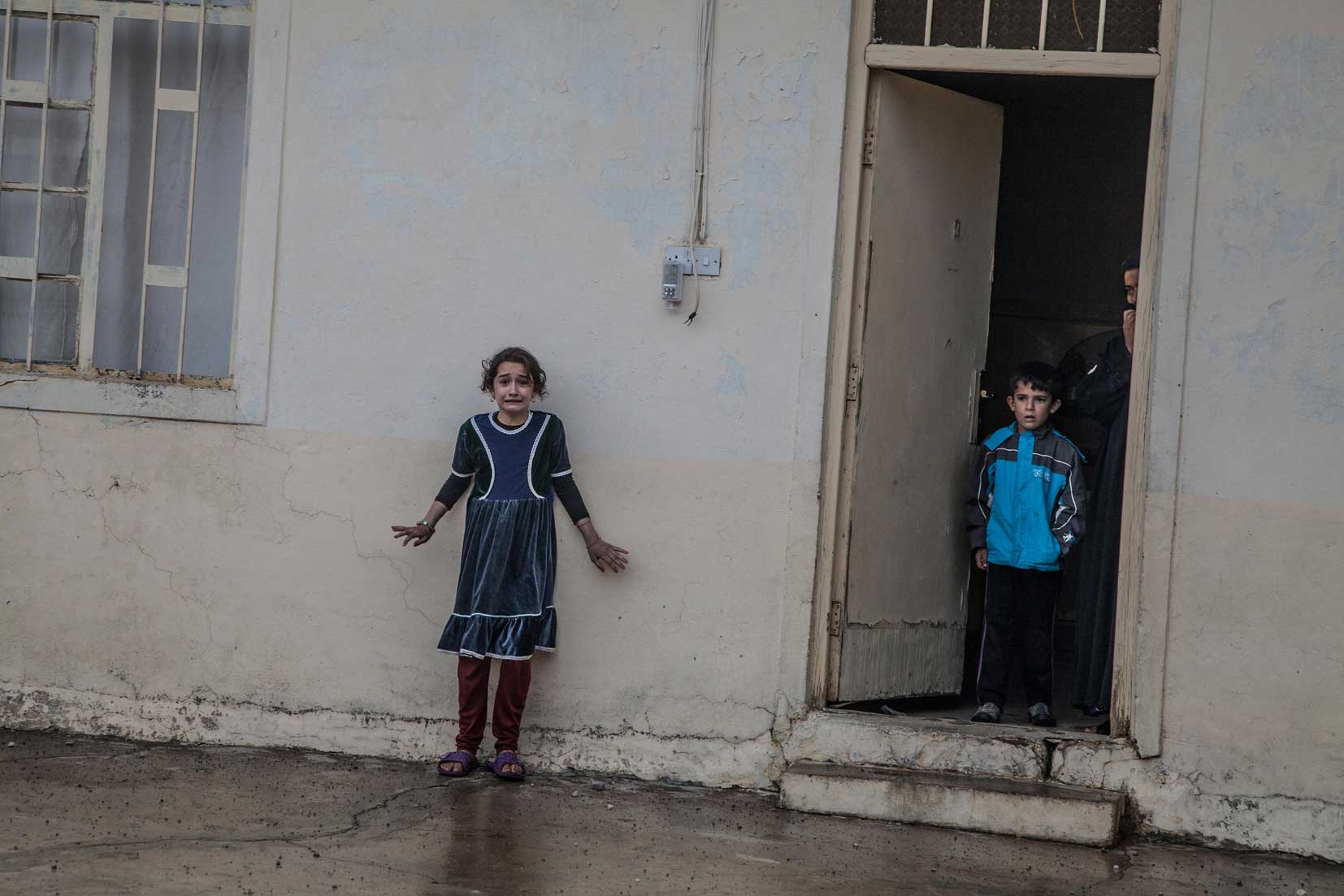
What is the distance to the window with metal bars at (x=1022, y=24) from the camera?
204 inches

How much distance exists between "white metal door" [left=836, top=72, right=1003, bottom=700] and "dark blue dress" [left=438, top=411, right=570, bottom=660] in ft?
3.87

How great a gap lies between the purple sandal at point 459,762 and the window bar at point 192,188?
6.06 feet

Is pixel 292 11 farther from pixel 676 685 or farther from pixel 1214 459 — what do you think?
pixel 1214 459

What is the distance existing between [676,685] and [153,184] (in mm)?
2874

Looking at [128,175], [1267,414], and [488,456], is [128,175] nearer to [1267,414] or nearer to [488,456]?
[488,456]

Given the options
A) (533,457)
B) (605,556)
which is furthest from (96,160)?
(605,556)

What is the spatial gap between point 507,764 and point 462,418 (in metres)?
1.33

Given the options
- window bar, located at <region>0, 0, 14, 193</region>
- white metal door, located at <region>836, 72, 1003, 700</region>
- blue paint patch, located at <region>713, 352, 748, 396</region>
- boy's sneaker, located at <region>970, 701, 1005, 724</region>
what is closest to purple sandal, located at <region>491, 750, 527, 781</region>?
white metal door, located at <region>836, 72, 1003, 700</region>

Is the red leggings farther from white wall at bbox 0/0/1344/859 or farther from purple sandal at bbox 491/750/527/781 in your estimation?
white wall at bbox 0/0/1344/859

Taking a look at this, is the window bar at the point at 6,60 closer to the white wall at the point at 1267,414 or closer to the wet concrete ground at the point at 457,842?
the wet concrete ground at the point at 457,842

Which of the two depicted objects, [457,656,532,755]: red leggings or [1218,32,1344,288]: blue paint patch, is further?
[457,656,532,755]: red leggings

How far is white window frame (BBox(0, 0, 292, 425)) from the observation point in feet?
18.0

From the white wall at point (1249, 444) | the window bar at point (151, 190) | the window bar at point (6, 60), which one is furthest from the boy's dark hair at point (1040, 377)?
the window bar at point (6, 60)

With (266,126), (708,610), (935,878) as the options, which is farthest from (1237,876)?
(266,126)
